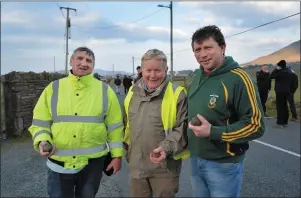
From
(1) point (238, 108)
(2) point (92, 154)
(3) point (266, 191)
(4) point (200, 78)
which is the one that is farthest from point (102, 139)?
(3) point (266, 191)

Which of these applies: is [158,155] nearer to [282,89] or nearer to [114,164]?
[114,164]

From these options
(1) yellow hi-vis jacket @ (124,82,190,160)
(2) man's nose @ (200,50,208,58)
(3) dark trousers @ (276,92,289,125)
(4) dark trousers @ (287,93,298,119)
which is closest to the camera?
(2) man's nose @ (200,50,208,58)

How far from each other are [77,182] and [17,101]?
6.12 m

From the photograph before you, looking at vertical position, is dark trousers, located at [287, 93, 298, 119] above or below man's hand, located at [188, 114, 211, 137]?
below

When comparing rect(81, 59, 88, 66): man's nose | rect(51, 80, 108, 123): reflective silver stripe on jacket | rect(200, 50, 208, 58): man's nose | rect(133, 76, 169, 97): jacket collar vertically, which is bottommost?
rect(51, 80, 108, 123): reflective silver stripe on jacket

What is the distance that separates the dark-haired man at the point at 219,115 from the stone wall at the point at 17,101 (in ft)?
22.3

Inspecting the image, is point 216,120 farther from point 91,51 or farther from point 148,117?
point 91,51

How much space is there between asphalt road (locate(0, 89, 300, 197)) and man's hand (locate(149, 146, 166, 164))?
79.5 inches

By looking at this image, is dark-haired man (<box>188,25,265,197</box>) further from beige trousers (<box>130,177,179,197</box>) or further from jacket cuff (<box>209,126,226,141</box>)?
beige trousers (<box>130,177,179,197</box>)

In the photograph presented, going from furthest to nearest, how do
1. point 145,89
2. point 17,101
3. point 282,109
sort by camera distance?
point 282,109, point 17,101, point 145,89

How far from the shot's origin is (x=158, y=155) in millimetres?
2527

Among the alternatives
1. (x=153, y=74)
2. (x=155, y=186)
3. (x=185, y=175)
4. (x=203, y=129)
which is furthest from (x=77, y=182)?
(x=185, y=175)

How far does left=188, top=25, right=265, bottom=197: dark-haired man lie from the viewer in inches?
88.0

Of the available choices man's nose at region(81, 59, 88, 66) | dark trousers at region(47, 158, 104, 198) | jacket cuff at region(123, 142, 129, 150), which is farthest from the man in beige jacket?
man's nose at region(81, 59, 88, 66)
